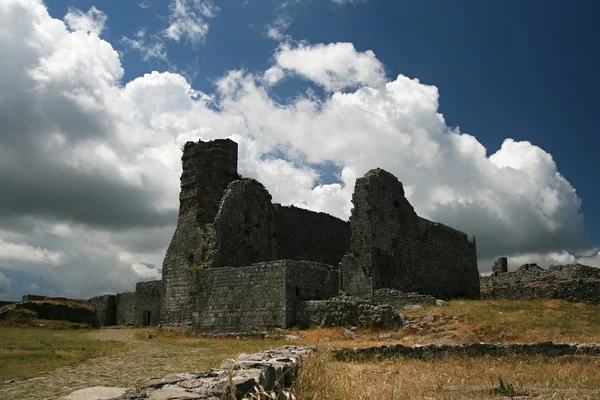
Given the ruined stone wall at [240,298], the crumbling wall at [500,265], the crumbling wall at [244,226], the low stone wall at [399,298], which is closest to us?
the ruined stone wall at [240,298]

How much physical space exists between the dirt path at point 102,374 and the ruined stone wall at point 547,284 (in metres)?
23.0

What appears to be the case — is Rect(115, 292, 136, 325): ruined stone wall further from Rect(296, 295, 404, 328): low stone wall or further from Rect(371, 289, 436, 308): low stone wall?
Rect(296, 295, 404, 328): low stone wall

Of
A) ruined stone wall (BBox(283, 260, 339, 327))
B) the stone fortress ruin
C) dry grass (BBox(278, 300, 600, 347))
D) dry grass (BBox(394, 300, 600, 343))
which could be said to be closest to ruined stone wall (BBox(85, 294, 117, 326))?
the stone fortress ruin

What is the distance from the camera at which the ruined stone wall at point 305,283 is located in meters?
19.4

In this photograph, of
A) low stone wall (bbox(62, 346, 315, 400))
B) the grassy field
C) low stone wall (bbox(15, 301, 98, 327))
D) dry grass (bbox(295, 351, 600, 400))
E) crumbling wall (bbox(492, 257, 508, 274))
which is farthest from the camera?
crumbling wall (bbox(492, 257, 508, 274))

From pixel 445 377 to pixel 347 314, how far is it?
9.77 metres

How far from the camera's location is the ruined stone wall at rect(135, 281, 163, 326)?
124 ft

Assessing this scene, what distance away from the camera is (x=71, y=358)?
11.9m

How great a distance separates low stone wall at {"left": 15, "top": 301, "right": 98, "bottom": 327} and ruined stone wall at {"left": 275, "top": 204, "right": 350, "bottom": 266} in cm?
1344

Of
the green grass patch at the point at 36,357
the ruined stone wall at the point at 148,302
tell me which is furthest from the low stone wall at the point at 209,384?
Answer: the ruined stone wall at the point at 148,302

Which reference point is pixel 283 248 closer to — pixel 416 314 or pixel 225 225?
pixel 225 225

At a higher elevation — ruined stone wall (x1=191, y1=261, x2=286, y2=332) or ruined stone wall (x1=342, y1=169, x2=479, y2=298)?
ruined stone wall (x1=342, y1=169, x2=479, y2=298)

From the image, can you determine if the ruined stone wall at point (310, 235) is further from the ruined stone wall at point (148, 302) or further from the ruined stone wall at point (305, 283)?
the ruined stone wall at point (148, 302)

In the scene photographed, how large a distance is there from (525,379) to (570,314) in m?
12.3
